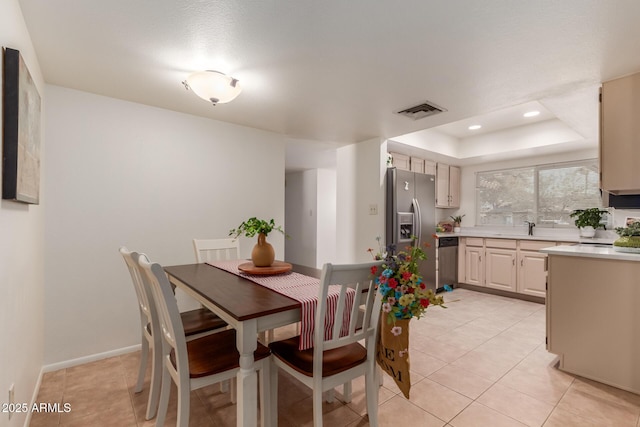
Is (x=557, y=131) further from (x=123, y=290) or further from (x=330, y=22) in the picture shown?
(x=123, y=290)

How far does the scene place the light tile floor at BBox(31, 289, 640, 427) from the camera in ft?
5.57

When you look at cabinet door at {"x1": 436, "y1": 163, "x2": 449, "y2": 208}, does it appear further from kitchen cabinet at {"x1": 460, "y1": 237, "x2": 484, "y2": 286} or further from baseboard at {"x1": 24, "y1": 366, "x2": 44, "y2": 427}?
baseboard at {"x1": 24, "y1": 366, "x2": 44, "y2": 427}

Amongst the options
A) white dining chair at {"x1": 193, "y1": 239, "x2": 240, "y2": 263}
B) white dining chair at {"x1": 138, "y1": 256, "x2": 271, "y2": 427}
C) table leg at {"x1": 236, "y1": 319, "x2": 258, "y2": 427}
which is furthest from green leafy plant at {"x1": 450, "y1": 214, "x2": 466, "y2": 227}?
table leg at {"x1": 236, "y1": 319, "x2": 258, "y2": 427}

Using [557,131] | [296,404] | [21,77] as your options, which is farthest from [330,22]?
[557,131]

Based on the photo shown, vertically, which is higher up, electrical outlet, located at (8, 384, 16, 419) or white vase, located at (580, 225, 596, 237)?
white vase, located at (580, 225, 596, 237)

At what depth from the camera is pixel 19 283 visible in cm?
149

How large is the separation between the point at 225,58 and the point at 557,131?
160 inches

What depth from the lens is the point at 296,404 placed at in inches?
72.7

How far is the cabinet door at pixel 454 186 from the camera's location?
5.22m

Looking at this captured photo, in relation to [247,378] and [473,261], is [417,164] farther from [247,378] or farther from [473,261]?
[247,378]

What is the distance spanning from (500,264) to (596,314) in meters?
2.28

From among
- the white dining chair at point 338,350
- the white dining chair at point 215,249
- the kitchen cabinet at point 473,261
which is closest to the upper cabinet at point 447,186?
the kitchen cabinet at point 473,261

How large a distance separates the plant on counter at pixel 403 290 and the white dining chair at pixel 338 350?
0.34ft

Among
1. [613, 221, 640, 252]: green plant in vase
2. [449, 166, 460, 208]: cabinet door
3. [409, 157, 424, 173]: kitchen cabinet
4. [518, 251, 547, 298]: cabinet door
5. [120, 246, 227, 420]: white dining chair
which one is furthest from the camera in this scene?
[449, 166, 460, 208]: cabinet door
